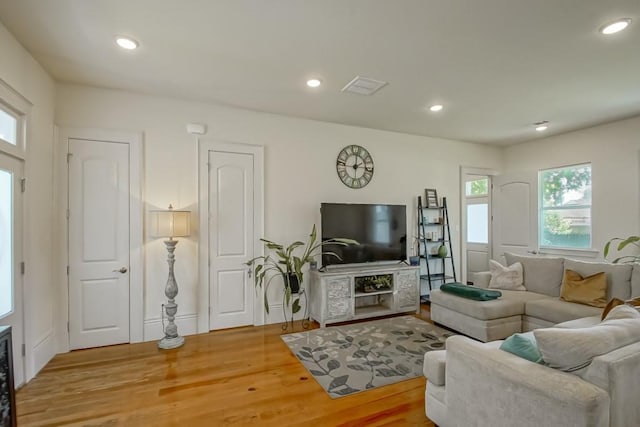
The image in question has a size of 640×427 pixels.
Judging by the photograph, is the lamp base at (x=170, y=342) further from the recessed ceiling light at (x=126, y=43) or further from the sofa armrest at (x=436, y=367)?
the recessed ceiling light at (x=126, y=43)

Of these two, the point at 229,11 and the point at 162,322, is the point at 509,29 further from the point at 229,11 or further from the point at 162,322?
the point at 162,322

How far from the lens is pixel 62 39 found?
246 centimetres

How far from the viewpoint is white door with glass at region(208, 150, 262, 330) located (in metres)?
3.84

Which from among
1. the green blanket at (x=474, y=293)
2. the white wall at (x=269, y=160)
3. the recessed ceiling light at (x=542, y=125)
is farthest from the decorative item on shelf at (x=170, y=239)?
the recessed ceiling light at (x=542, y=125)

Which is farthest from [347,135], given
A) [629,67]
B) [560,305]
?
[560,305]

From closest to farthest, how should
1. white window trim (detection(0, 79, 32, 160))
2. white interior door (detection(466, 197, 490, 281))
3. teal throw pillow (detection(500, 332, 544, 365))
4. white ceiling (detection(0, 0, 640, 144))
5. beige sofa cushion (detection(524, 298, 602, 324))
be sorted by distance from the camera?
teal throw pillow (detection(500, 332, 544, 365)), white ceiling (detection(0, 0, 640, 144)), white window trim (detection(0, 79, 32, 160)), beige sofa cushion (detection(524, 298, 602, 324)), white interior door (detection(466, 197, 490, 281))

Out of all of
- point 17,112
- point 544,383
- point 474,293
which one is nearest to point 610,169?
point 474,293

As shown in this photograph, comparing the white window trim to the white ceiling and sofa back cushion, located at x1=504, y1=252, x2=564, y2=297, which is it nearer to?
the white ceiling

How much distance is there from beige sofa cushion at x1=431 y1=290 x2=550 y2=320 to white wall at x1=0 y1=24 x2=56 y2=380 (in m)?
4.32

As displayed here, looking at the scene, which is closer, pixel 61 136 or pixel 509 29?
pixel 509 29

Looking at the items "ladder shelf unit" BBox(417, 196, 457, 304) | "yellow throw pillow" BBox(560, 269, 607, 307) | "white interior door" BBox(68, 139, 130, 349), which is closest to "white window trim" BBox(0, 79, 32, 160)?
"white interior door" BBox(68, 139, 130, 349)

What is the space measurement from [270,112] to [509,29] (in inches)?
110

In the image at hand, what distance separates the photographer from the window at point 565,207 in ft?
15.6

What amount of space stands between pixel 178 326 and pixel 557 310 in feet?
13.9
